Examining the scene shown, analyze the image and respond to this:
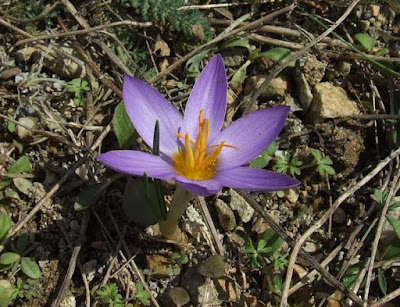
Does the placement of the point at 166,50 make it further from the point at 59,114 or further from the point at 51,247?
the point at 51,247

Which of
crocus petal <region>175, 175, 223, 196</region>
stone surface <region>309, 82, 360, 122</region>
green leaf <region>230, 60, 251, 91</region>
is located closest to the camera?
crocus petal <region>175, 175, 223, 196</region>

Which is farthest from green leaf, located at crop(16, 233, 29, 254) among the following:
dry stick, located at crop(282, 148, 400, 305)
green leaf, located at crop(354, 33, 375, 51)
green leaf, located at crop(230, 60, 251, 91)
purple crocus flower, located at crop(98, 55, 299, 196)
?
green leaf, located at crop(354, 33, 375, 51)

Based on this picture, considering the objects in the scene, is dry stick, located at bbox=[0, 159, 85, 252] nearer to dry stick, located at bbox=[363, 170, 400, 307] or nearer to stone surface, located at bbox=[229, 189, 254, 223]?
stone surface, located at bbox=[229, 189, 254, 223]

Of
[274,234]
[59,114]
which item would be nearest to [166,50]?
[59,114]

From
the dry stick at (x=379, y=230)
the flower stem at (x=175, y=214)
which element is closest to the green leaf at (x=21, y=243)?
the flower stem at (x=175, y=214)

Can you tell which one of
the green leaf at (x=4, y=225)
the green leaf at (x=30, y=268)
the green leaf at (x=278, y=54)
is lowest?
the green leaf at (x=30, y=268)

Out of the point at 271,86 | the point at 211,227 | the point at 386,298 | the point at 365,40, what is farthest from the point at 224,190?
the point at 365,40

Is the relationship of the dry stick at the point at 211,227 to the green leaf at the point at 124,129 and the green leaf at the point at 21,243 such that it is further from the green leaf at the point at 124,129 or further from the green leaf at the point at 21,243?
the green leaf at the point at 21,243
